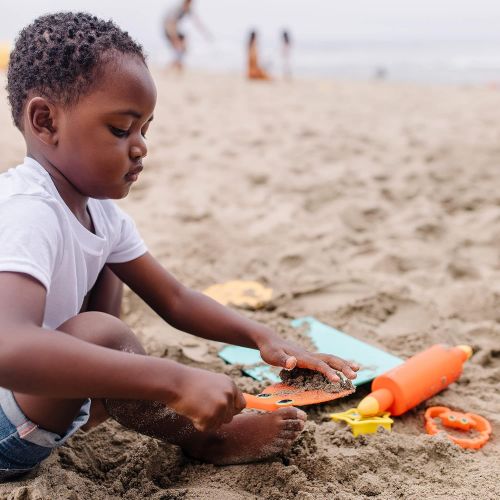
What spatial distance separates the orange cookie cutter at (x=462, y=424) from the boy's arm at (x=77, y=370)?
0.76 metres

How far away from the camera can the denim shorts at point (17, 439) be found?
3.97 feet

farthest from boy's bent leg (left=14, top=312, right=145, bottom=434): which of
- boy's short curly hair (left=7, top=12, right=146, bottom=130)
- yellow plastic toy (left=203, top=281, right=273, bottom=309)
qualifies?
yellow plastic toy (left=203, top=281, right=273, bottom=309)

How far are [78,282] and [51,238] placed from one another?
22cm

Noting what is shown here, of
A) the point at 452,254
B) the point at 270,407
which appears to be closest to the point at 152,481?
the point at 270,407

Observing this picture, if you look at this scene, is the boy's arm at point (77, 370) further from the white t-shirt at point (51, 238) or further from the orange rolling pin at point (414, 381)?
the orange rolling pin at point (414, 381)

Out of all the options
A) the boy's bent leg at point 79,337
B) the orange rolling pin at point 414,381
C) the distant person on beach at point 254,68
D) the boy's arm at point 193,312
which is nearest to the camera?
the boy's bent leg at point 79,337

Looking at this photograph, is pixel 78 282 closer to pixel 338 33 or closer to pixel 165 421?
pixel 165 421

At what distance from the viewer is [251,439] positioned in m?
1.48

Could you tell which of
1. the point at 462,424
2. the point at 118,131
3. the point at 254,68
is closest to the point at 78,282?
the point at 118,131

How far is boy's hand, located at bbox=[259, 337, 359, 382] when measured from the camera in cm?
150

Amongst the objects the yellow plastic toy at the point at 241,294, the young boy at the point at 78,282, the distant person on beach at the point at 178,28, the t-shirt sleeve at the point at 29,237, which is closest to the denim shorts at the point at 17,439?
the young boy at the point at 78,282

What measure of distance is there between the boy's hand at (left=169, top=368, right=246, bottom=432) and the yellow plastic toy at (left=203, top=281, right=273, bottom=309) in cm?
123

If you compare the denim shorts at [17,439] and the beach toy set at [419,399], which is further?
the beach toy set at [419,399]

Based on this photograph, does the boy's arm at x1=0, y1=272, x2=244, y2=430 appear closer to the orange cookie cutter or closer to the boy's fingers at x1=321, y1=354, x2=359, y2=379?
the boy's fingers at x1=321, y1=354, x2=359, y2=379
